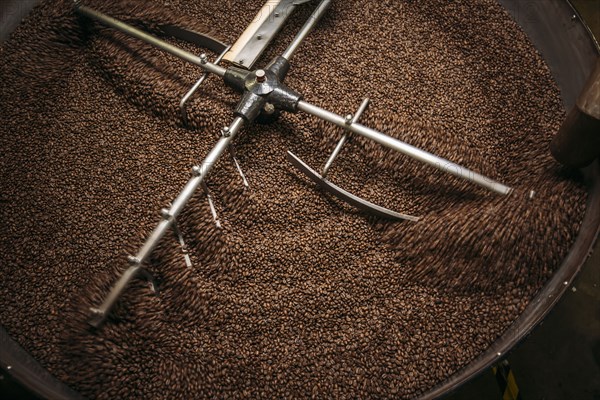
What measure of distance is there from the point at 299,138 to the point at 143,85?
54cm

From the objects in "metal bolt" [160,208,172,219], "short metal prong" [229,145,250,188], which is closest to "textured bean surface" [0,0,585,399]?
"short metal prong" [229,145,250,188]

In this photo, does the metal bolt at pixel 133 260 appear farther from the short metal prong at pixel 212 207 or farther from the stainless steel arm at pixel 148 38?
the stainless steel arm at pixel 148 38

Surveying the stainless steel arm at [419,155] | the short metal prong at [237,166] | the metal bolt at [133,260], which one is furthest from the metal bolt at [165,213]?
the stainless steel arm at [419,155]

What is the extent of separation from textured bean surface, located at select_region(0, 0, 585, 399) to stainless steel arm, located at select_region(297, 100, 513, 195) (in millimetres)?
67

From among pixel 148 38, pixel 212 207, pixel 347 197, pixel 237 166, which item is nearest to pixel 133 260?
pixel 212 207

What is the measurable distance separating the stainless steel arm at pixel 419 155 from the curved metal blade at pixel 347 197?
0.15 m

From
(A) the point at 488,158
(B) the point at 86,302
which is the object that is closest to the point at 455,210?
(A) the point at 488,158

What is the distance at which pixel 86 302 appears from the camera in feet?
3.94

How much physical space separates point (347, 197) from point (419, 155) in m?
0.23

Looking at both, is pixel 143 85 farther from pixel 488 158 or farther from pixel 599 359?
pixel 599 359

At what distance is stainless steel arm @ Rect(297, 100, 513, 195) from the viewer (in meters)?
1.24

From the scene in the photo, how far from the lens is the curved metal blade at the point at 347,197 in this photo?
4.30ft

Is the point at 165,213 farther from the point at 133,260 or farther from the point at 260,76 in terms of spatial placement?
the point at 260,76

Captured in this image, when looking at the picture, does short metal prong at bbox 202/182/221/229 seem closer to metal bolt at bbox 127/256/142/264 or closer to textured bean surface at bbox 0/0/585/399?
textured bean surface at bbox 0/0/585/399
